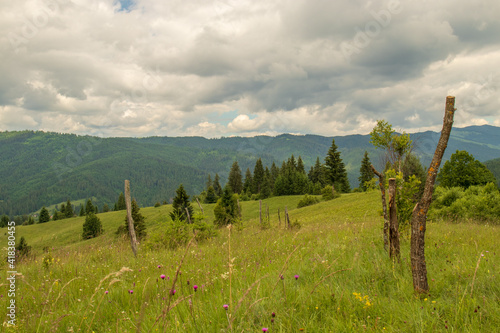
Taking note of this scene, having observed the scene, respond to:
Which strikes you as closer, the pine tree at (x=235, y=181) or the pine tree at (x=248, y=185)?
the pine tree at (x=235, y=181)

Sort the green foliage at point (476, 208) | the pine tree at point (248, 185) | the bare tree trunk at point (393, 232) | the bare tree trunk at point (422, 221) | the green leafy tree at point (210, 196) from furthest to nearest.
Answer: the pine tree at point (248, 185) → the green leafy tree at point (210, 196) → the green foliage at point (476, 208) → the bare tree trunk at point (393, 232) → the bare tree trunk at point (422, 221)

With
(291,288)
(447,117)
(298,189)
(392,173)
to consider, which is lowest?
(298,189)

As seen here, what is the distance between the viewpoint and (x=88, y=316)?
3656 millimetres

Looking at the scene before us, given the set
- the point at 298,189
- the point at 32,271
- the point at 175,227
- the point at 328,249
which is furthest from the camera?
the point at 298,189

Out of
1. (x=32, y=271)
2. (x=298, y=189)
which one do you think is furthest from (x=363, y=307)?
(x=298, y=189)

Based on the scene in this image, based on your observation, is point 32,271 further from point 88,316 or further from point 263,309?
point 263,309

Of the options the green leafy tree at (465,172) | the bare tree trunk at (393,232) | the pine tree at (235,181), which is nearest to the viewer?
the bare tree trunk at (393,232)

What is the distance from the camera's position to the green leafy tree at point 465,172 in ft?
105

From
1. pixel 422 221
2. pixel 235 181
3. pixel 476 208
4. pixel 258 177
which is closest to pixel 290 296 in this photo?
pixel 422 221

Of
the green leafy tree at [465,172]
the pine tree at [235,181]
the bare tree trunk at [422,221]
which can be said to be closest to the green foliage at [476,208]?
the bare tree trunk at [422,221]

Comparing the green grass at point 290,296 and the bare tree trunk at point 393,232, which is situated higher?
the bare tree trunk at point 393,232

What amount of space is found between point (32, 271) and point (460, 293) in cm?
900

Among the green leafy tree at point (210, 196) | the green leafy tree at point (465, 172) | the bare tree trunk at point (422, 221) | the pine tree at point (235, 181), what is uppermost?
the bare tree trunk at point (422, 221)

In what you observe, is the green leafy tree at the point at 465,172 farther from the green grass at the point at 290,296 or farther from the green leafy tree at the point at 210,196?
the green leafy tree at the point at 210,196
